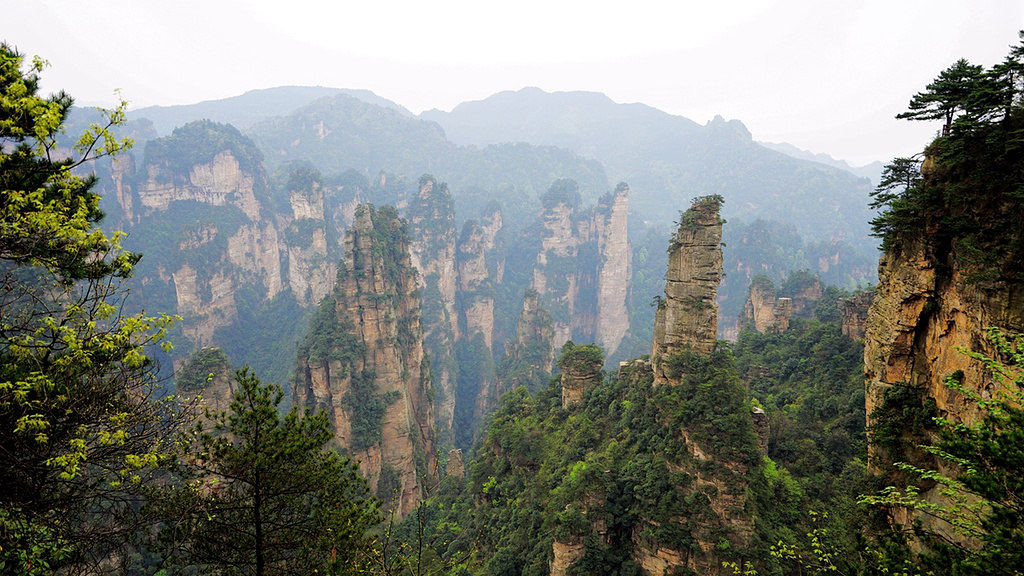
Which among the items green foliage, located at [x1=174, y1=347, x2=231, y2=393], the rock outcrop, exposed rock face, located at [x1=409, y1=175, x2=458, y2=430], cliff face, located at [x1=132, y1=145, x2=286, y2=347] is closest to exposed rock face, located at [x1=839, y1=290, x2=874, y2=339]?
the rock outcrop

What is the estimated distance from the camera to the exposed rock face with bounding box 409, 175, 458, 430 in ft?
237

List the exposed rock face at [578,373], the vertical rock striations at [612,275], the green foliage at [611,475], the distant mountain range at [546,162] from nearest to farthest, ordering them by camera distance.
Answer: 1. the green foliage at [611,475]
2. the exposed rock face at [578,373]
3. the vertical rock striations at [612,275]
4. the distant mountain range at [546,162]

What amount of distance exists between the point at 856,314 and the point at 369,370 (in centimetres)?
3565

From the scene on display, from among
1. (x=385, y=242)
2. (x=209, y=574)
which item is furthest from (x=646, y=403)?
(x=385, y=242)

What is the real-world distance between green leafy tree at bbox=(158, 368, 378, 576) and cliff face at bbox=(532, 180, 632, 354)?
257 ft

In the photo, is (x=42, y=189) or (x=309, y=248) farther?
(x=309, y=248)

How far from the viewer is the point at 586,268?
312 feet

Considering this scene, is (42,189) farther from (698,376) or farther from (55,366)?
(698,376)

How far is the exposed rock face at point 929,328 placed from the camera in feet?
25.6

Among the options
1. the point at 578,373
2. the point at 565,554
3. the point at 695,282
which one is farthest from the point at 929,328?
the point at 578,373

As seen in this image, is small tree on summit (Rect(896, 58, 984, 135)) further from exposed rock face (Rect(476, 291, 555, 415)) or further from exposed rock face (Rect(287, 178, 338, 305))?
exposed rock face (Rect(287, 178, 338, 305))

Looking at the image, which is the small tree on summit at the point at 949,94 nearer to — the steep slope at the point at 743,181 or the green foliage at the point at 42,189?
the green foliage at the point at 42,189

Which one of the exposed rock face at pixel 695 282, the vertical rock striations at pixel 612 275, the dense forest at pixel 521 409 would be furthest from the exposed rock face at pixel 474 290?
the exposed rock face at pixel 695 282

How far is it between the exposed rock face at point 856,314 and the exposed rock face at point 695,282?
38.8 ft
